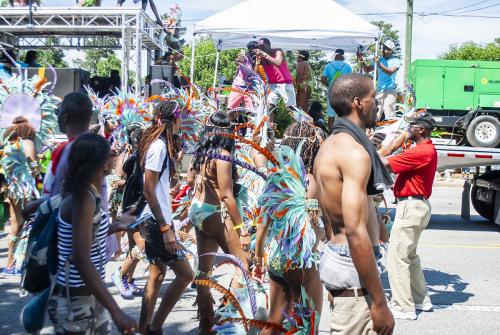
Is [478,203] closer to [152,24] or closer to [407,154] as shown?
[407,154]

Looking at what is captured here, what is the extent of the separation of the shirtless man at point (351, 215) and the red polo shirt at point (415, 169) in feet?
9.49

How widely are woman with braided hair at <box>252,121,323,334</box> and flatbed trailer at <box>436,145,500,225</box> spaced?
23.5ft

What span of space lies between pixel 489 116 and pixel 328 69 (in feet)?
12.0

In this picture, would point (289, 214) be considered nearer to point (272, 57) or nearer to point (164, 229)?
point (164, 229)

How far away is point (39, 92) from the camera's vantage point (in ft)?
22.0

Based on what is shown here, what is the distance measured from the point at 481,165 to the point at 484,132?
2193 millimetres

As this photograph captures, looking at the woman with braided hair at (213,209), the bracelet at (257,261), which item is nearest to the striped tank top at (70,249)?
the bracelet at (257,261)

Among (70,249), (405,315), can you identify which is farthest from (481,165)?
(70,249)

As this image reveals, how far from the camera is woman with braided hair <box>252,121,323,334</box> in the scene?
13.6ft

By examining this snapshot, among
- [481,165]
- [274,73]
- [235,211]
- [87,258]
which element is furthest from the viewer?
[481,165]

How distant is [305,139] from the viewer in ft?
15.5

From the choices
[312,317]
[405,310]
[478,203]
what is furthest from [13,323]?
[478,203]

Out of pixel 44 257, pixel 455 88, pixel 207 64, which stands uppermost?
pixel 207 64

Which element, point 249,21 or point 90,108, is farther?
point 249,21
